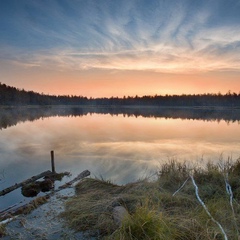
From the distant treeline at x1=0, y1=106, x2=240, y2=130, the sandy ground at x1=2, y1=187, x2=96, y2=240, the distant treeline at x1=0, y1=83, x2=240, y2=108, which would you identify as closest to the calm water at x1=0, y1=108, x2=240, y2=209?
the sandy ground at x1=2, y1=187, x2=96, y2=240

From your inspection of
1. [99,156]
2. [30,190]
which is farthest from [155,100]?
[30,190]

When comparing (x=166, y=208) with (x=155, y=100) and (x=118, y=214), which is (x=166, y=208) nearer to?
(x=118, y=214)

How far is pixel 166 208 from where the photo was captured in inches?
260

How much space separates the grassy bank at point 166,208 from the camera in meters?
4.60

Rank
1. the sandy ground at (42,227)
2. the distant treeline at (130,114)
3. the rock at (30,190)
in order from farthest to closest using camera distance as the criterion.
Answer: the distant treeline at (130,114) < the rock at (30,190) < the sandy ground at (42,227)

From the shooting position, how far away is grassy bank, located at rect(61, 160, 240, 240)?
15.1 feet

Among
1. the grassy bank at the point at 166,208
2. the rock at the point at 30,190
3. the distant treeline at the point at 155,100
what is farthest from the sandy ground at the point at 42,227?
the distant treeline at the point at 155,100

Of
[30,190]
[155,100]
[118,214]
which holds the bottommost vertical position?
[30,190]

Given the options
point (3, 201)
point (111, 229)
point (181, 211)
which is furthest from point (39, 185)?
point (181, 211)

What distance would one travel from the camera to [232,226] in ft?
17.3

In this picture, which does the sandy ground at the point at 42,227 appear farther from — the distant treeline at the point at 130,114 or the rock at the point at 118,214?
the distant treeline at the point at 130,114

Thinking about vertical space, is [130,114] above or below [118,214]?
below

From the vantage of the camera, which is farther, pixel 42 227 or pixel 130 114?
pixel 130 114

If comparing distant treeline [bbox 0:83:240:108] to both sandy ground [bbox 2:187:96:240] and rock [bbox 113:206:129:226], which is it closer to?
sandy ground [bbox 2:187:96:240]
